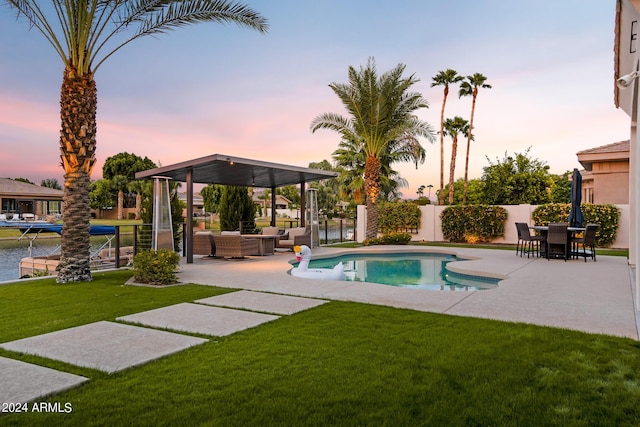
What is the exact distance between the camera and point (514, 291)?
6996mm

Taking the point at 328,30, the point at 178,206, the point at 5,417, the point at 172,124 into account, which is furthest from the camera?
the point at 172,124

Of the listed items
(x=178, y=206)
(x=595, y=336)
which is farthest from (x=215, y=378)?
(x=178, y=206)

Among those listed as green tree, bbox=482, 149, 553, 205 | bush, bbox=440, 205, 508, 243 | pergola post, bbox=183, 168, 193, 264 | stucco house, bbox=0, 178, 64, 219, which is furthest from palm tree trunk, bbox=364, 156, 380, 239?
stucco house, bbox=0, 178, 64, 219

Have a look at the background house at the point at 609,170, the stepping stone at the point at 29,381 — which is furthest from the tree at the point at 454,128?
the stepping stone at the point at 29,381

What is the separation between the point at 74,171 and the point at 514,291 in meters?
8.67

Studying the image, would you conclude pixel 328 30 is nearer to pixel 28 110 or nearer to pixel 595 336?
pixel 28 110

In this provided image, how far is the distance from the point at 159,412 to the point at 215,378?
1.98ft

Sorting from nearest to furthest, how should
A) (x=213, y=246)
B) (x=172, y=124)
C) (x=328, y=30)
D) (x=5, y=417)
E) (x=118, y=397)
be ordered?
1. (x=5, y=417)
2. (x=118, y=397)
3. (x=213, y=246)
4. (x=328, y=30)
5. (x=172, y=124)

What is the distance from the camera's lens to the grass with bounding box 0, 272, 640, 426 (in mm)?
2600

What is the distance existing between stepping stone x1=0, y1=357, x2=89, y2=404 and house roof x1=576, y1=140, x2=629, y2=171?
19692mm

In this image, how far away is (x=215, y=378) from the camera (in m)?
3.20

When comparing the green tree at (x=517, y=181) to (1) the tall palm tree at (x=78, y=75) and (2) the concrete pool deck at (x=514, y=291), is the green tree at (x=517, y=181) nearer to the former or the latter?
(2) the concrete pool deck at (x=514, y=291)

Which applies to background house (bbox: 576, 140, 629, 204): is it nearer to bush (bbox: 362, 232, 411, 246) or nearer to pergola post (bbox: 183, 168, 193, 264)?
bush (bbox: 362, 232, 411, 246)

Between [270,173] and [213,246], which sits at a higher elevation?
[270,173]
